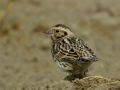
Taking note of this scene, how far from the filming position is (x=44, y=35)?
551 inches

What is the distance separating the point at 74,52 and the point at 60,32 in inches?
34.9

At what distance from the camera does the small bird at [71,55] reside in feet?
27.0

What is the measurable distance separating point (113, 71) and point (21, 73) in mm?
2024

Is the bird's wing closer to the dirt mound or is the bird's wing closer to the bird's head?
the bird's head

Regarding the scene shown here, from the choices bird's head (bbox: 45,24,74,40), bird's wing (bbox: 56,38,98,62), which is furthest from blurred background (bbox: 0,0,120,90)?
bird's wing (bbox: 56,38,98,62)

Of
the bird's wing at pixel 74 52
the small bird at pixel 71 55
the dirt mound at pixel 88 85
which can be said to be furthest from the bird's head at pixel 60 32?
the dirt mound at pixel 88 85

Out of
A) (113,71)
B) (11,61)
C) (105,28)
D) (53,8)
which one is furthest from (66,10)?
(113,71)

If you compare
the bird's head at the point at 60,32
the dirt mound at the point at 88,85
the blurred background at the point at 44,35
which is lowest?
the dirt mound at the point at 88,85

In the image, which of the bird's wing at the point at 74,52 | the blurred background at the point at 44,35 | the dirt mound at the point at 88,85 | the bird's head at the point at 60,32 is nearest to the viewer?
the dirt mound at the point at 88,85

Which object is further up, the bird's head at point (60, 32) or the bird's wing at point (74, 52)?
the bird's head at point (60, 32)

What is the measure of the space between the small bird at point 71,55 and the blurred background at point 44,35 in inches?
88.3

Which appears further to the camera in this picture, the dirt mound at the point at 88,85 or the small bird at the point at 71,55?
the small bird at the point at 71,55

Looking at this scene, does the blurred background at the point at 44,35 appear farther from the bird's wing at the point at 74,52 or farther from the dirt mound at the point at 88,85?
the dirt mound at the point at 88,85

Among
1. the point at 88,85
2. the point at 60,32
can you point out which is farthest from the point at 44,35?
the point at 88,85
